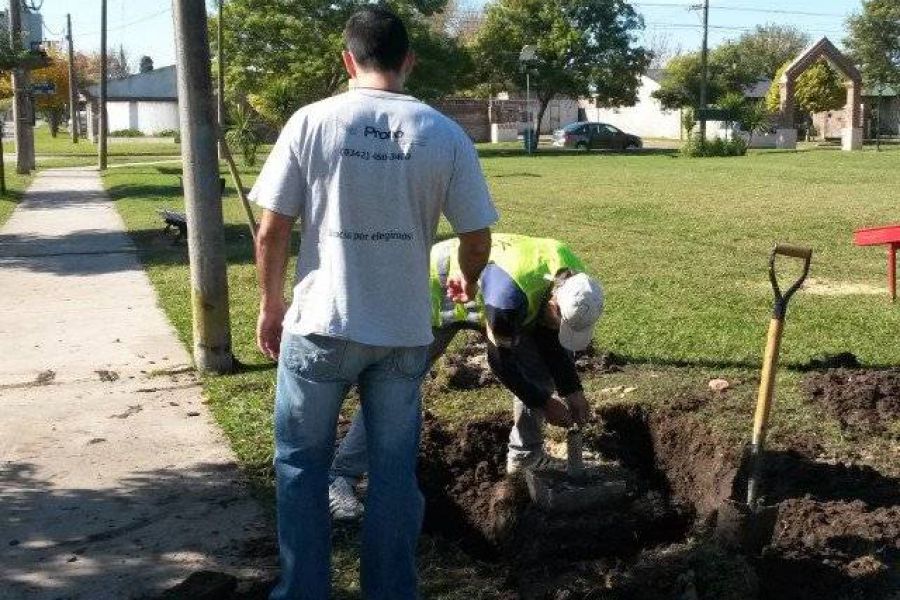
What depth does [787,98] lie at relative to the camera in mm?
60969

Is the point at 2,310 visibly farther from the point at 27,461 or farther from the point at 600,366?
the point at 600,366

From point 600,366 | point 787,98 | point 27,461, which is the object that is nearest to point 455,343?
point 600,366

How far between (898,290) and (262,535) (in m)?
7.92

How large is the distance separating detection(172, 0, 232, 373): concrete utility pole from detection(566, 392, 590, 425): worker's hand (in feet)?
10.7

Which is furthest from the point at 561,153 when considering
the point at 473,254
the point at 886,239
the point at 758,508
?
the point at 473,254

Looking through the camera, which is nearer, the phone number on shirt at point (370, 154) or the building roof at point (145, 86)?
the phone number on shirt at point (370, 154)

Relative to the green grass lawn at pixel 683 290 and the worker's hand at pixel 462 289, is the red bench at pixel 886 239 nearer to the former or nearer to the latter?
the green grass lawn at pixel 683 290

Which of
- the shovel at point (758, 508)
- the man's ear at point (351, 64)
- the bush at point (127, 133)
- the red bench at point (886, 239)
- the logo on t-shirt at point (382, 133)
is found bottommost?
the shovel at point (758, 508)

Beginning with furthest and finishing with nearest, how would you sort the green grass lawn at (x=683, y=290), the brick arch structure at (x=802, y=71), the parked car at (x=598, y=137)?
the brick arch structure at (x=802, y=71), the parked car at (x=598, y=137), the green grass lawn at (x=683, y=290)

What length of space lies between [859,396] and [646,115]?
77.4m

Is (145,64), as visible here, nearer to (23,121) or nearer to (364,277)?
(23,121)

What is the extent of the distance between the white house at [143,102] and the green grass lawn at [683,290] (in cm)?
5357

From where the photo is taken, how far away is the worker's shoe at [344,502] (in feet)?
15.0

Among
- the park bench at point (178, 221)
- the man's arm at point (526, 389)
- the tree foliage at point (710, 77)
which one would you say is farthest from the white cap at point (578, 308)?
the tree foliage at point (710, 77)
